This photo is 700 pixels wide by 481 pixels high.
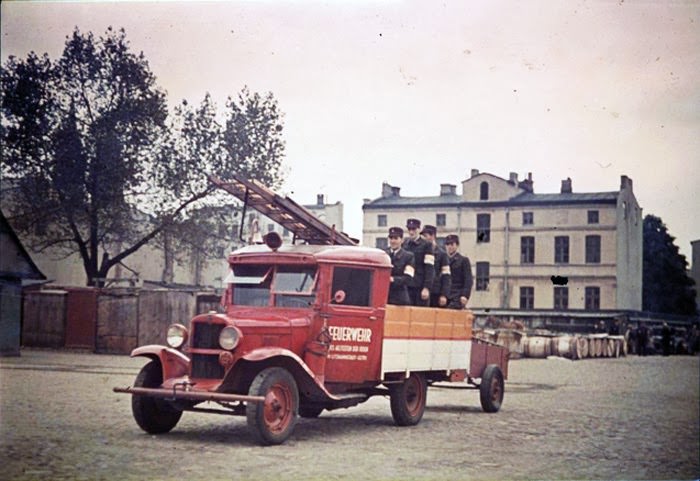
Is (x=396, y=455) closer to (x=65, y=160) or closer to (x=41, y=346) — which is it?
(x=65, y=160)

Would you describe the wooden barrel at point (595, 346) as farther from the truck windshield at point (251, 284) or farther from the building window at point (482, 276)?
the truck windshield at point (251, 284)

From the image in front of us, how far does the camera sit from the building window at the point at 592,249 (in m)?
8.02

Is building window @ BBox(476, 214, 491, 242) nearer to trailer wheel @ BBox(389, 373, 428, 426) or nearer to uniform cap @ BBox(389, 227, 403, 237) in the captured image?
uniform cap @ BBox(389, 227, 403, 237)

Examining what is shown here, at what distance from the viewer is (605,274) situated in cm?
814

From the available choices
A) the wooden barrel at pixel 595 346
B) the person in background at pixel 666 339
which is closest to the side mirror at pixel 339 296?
the person in background at pixel 666 339

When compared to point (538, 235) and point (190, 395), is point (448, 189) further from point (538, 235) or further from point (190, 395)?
point (190, 395)

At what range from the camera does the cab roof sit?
7.19 m

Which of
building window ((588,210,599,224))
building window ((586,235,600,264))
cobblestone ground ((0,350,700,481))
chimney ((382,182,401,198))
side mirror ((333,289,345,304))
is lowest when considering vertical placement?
cobblestone ground ((0,350,700,481))

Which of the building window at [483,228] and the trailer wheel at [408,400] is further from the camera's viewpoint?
the building window at [483,228]

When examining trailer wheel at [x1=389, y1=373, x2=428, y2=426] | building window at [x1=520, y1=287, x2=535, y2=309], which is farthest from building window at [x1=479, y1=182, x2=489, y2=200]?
trailer wheel at [x1=389, y1=373, x2=428, y2=426]

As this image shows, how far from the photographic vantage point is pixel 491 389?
9.13m

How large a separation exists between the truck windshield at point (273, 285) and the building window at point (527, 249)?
236 cm

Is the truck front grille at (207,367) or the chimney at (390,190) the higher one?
the chimney at (390,190)

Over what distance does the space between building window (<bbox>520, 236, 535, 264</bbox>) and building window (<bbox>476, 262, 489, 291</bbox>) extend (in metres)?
0.62
